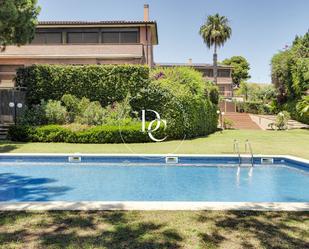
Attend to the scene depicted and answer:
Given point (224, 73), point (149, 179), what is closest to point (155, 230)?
point (149, 179)

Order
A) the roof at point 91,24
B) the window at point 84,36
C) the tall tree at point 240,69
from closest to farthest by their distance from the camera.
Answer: the roof at point 91,24 < the window at point 84,36 < the tall tree at point 240,69

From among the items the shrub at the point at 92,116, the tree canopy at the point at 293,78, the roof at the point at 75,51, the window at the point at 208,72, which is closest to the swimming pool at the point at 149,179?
the shrub at the point at 92,116

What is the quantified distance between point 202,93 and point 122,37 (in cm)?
1168

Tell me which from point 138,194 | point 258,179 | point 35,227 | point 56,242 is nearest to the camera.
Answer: point 56,242

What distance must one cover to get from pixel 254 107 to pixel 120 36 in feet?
74.8

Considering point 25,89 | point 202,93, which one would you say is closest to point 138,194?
point 202,93

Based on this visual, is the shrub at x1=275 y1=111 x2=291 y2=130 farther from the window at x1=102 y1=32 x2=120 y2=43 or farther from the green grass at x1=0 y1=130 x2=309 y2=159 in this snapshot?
the window at x1=102 y1=32 x2=120 y2=43

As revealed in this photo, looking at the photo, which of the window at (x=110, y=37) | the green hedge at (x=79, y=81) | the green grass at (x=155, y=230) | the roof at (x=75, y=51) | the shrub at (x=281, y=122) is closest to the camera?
the green grass at (x=155, y=230)

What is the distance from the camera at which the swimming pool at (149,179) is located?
9.46 m

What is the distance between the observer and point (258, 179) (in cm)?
1170

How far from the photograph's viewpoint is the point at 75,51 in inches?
1177

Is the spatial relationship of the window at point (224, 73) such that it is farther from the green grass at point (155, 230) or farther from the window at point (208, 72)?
the green grass at point (155, 230)

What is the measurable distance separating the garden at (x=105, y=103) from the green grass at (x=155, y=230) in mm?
12959

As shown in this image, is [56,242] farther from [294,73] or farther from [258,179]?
[294,73]
